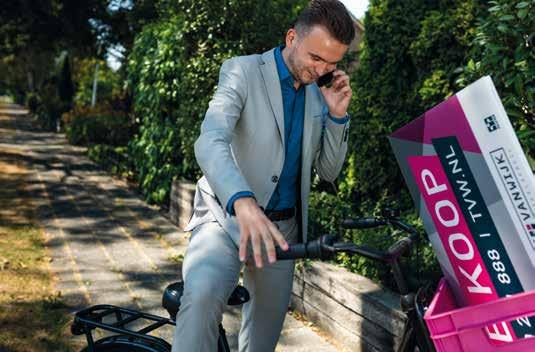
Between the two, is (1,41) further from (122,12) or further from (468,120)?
(468,120)


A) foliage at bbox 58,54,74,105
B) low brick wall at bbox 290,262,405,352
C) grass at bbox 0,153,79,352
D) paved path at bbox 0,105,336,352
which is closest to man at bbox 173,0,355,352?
low brick wall at bbox 290,262,405,352

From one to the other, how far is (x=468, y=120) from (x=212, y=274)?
107cm

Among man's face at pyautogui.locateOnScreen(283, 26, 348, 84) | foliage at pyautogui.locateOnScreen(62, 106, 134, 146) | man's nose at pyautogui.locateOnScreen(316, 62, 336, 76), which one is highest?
foliage at pyautogui.locateOnScreen(62, 106, 134, 146)

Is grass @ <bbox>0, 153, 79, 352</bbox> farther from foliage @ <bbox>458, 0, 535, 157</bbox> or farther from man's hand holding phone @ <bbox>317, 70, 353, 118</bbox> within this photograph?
foliage @ <bbox>458, 0, 535, 157</bbox>

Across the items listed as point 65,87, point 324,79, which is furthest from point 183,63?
point 65,87

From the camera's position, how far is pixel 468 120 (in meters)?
1.55

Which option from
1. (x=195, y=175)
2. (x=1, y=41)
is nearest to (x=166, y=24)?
(x=195, y=175)

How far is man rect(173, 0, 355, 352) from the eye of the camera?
6.80ft

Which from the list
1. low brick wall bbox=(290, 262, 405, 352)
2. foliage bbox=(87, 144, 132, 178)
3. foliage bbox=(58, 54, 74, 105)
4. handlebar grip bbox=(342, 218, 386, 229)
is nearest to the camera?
handlebar grip bbox=(342, 218, 386, 229)

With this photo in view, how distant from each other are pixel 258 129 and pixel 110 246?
15.8 ft

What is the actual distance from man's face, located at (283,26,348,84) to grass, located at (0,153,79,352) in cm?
277

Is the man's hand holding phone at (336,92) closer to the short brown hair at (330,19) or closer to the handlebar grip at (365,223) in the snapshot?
the short brown hair at (330,19)

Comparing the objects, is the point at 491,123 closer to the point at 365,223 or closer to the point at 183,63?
the point at 365,223

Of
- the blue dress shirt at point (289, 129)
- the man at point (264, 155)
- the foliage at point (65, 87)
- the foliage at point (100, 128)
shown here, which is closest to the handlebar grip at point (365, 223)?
the man at point (264, 155)
